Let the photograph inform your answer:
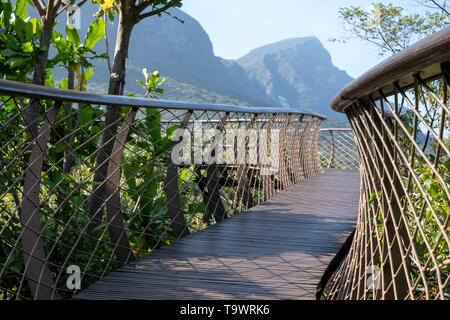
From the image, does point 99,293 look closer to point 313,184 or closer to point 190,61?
point 313,184

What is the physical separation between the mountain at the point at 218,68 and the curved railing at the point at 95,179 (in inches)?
1587

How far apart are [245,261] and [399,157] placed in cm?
135

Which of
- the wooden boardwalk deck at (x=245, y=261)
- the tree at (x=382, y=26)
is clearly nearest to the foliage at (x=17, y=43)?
the wooden boardwalk deck at (x=245, y=261)

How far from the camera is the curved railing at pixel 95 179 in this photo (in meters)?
2.19

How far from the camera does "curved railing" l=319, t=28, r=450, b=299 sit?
40.3 inches

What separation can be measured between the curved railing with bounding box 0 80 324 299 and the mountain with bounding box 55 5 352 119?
40.3m

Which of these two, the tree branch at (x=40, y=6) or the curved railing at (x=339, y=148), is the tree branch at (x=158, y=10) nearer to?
the tree branch at (x=40, y=6)

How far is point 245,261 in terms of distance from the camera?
2922 mm

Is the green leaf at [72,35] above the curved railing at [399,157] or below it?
above

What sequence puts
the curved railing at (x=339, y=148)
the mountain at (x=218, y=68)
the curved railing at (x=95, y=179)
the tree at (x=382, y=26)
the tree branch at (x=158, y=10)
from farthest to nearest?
the mountain at (x=218, y=68)
the tree at (x=382, y=26)
the curved railing at (x=339, y=148)
the tree branch at (x=158, y=10)
the curved railing at (x=95, y=179)

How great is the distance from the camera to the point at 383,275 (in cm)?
160

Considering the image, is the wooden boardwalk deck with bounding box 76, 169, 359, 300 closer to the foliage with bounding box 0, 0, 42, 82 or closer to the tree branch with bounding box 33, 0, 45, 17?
the foliage with bounding box 0, 0, 42, 82

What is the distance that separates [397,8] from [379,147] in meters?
17.9

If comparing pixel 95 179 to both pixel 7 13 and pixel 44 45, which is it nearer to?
pixel 44 45
